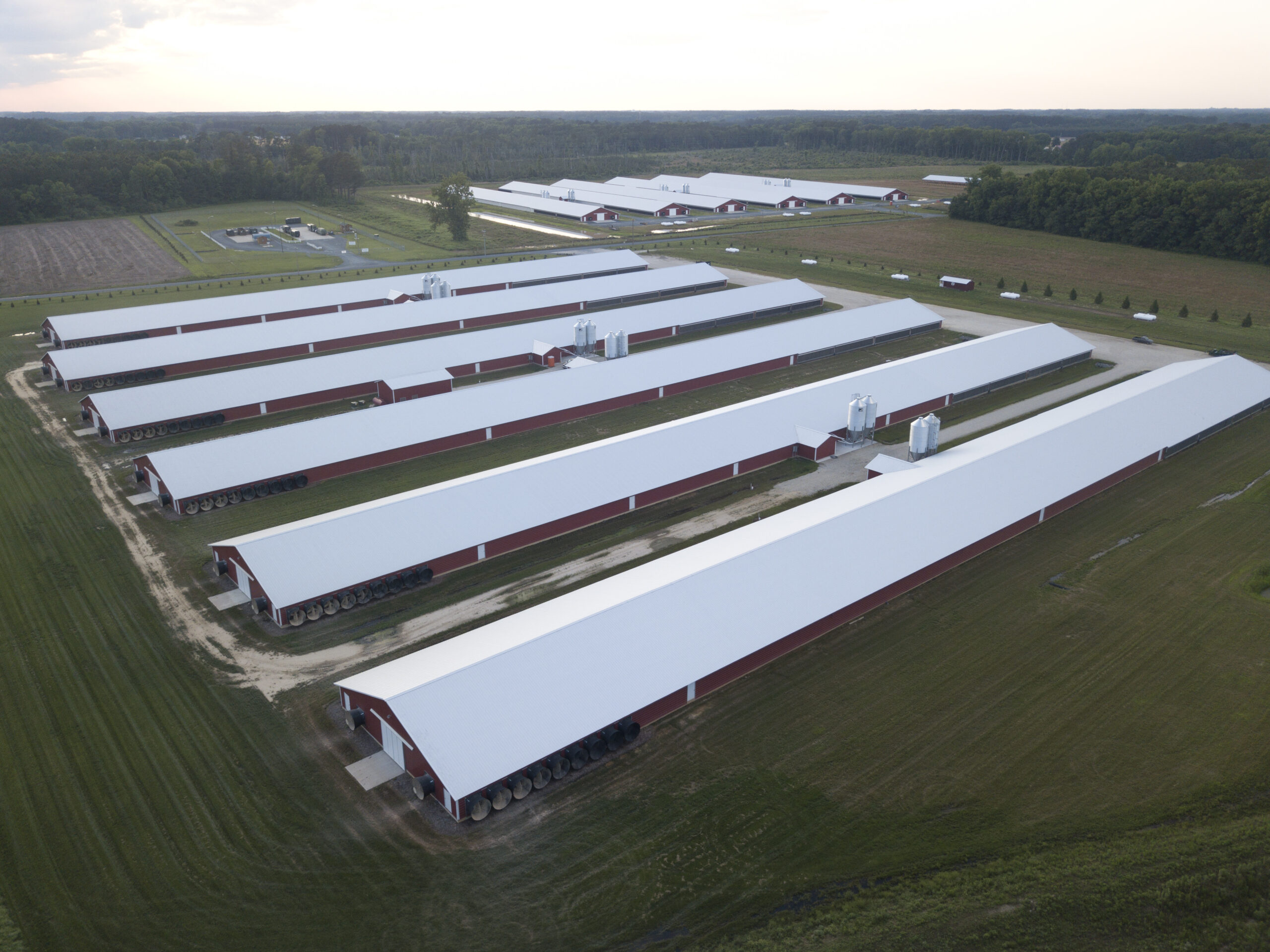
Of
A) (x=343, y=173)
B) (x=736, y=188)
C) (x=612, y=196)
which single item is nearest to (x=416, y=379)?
(x=612, y=196)

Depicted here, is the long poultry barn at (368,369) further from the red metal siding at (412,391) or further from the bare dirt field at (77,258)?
the bare dirt field at (77,258)

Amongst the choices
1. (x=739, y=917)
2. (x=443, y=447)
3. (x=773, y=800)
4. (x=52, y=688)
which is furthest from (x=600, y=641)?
(x=443, y=447)

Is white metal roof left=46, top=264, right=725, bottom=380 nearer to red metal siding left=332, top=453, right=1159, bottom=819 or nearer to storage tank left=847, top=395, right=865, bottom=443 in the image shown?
storage tank left=847, top=395, right=865, bottom=443

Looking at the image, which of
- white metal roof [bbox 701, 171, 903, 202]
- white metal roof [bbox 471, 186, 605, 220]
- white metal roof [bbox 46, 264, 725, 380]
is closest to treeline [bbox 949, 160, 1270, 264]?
white metal roof [bbox 701, 171, 903, 202]

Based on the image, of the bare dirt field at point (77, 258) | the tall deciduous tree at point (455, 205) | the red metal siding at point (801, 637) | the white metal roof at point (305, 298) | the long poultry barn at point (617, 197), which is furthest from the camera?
the long poultry barn at point (617, 197)

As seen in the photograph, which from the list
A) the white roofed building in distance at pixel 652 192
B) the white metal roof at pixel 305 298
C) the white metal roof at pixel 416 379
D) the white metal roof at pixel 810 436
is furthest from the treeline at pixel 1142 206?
the white metal roof at pixel 416 379

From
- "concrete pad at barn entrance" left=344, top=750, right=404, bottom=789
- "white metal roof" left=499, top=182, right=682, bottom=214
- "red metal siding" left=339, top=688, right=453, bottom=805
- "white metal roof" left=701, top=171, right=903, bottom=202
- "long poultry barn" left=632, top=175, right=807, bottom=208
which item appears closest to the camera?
"red metal siding" left=339, top=688, right=453, bottom=805
